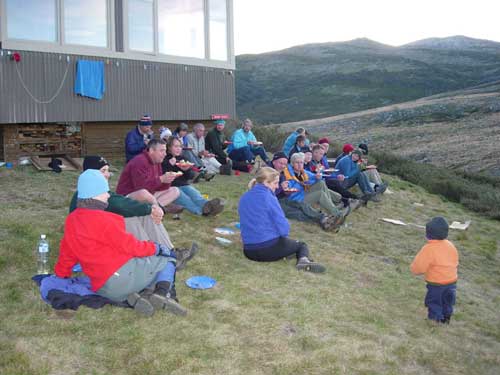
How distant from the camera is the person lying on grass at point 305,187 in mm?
9148

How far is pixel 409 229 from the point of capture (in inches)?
414

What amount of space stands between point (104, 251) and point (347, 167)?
7.70 metres

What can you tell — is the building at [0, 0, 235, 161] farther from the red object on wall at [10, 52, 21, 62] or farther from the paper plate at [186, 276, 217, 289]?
the paper plate at [186, 276, 217, 289]

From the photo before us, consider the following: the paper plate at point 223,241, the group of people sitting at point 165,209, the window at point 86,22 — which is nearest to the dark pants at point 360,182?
the group of people sitting at point 165,209

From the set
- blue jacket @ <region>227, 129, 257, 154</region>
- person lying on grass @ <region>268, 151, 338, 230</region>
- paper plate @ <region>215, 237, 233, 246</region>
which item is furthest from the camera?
blue jacket @ <region>227, 129, 257, 154</region>

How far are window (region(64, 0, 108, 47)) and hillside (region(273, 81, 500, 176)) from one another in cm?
1480

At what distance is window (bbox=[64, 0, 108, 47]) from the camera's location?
11766mm

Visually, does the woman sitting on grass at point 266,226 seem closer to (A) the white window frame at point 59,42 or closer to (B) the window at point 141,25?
(A) the white window frame at point 59,42

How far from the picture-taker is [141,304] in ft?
15.8

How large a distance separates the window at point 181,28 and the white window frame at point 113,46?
0.13m

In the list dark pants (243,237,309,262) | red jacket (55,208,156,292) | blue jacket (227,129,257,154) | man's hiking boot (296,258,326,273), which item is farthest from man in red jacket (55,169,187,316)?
blue jacket (227,129,257,154)

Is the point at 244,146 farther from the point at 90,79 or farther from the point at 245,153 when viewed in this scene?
the point at 90,79

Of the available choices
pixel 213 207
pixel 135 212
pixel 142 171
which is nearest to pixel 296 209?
pixel 213 207

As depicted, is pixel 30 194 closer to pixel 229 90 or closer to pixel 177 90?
pixel 177 90
